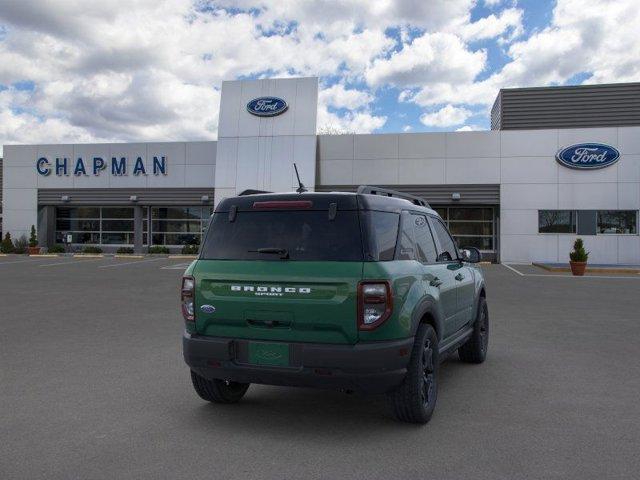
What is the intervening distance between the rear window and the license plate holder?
652mm

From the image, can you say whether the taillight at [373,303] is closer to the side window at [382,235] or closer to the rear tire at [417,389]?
the side window at [382,235]

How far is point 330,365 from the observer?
4.11 metres

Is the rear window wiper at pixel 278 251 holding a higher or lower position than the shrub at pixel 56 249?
higher

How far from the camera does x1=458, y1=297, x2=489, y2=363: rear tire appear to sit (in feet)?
21.9

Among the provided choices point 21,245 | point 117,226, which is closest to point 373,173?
point 117,226

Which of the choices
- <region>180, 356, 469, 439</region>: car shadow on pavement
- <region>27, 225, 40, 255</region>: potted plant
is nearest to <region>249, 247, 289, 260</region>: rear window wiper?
<region>180, 356, 469, 439</region>: car shadow on pavement

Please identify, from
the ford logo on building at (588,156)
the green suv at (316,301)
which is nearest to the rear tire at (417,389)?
the green suv at (316,301)

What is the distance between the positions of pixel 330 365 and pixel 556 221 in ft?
82.9

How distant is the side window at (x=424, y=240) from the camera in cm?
512

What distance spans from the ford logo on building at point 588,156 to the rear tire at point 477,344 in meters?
22.0

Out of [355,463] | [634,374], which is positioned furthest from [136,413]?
[634,374]

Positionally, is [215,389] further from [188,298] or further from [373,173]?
[373,173]

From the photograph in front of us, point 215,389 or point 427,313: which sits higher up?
point 427,313

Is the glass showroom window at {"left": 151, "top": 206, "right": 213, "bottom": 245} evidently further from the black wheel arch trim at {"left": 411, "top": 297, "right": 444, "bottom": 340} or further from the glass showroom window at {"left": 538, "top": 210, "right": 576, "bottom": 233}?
the black wheel arch trim at {"left": 411, "top": 297, "right": 444, "bottom": 340}
